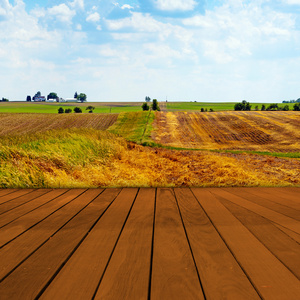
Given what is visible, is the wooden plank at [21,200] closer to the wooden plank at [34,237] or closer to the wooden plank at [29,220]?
the wooden plank at [29,220]

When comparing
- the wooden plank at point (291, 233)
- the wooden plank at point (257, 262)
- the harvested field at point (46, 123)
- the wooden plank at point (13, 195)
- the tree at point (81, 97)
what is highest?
the tree at point (81, 97)

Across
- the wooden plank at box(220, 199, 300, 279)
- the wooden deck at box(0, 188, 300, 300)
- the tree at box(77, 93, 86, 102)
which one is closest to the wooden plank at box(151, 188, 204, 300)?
the wooden deck at box(0, 188, 300, 300)

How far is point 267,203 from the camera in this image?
3.32 m

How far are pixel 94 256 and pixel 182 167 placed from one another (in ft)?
15.3

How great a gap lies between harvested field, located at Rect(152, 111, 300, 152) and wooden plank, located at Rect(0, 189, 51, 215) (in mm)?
12729

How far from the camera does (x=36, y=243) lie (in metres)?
2.10

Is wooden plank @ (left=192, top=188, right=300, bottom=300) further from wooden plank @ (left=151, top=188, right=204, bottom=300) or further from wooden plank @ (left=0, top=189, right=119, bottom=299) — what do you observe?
wooden plank @ (left=0, top=189, right=119, bottom=299)

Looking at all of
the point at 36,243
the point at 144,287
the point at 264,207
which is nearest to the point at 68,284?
the point at 144,287

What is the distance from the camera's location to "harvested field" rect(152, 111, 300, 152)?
17516 millimetres

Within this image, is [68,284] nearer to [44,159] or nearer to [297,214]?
[297,214]

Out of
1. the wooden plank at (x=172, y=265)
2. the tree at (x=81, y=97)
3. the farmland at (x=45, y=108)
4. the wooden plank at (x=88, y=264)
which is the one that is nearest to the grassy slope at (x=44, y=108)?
the farmland at (x=45, y=108)

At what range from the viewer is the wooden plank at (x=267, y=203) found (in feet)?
9.48

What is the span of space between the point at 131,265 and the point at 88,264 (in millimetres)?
287

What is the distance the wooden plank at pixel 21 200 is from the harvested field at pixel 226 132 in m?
12.7
